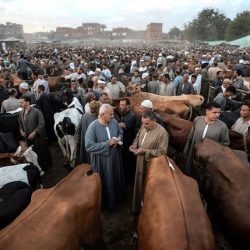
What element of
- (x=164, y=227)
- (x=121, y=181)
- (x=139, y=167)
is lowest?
(x=121, y=181)

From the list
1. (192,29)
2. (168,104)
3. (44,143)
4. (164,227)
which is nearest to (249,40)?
(168,104)

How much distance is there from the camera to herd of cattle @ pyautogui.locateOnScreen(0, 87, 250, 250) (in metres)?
2.41

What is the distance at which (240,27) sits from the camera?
59.6 metres

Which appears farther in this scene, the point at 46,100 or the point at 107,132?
the point at 46,100

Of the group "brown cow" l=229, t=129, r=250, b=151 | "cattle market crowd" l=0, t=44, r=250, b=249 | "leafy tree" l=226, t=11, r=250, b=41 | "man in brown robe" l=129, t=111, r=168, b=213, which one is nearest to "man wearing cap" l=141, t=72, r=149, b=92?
"cattle market crowd" l=0, t=44, r=250, b=249

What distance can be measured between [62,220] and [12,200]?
0.84m

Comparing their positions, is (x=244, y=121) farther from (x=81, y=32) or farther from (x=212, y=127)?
(x=81, y=32)

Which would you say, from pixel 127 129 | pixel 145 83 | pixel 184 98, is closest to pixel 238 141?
pixel 127 129

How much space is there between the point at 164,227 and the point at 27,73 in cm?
1381

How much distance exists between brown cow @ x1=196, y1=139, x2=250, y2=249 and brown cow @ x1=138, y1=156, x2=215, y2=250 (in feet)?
1.98

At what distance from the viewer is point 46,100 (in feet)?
22.9

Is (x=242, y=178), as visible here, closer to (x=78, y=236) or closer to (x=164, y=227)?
(x=164, y=227)

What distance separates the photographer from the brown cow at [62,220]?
2.39m

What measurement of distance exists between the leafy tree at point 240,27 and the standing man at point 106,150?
6291 centimetres
